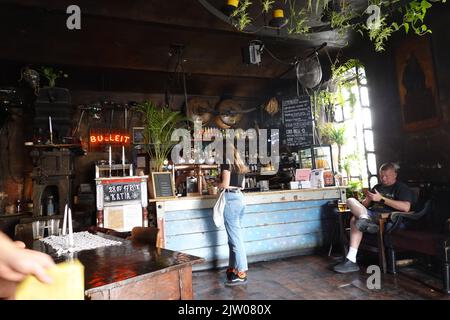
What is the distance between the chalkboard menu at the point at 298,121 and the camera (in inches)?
214

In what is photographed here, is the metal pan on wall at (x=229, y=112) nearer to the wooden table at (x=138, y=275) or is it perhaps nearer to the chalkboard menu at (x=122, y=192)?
the chalkboard menu at (x=122, y=192)

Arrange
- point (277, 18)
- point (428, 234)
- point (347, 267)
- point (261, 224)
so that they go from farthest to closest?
point (261, 224)
point (277, 18)
point (347, 267)
point (428, 234)

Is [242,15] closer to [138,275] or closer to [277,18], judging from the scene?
[277,18]

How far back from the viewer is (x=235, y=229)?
3.73m

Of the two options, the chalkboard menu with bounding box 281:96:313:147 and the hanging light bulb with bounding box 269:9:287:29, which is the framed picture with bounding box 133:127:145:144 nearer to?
the chalkboard menu with bounding box 281:96:313:147

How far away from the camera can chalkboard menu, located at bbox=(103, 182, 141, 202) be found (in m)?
4.20

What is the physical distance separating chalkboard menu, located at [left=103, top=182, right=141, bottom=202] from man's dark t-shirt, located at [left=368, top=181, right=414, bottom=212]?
330 cm

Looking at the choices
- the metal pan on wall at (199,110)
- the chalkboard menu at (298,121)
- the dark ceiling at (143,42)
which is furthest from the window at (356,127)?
the metal pan on wall at (199,110)

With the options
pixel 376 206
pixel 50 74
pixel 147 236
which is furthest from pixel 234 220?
pixel 50 74

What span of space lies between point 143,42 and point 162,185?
93.4 inches

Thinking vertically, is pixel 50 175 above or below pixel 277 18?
below

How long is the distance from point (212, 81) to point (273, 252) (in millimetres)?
3819

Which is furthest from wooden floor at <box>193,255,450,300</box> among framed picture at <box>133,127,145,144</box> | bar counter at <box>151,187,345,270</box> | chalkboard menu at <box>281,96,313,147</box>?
framed picture at <box>133,127,145,144</box>

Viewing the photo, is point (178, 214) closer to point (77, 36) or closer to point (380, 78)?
point (77, 36)
